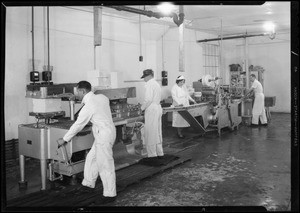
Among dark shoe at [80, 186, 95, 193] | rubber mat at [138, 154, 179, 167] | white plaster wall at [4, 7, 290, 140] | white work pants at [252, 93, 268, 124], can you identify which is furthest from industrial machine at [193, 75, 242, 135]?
dark shoe at [80, 186, 95, 193]

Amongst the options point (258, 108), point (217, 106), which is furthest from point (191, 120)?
point (258, 108)

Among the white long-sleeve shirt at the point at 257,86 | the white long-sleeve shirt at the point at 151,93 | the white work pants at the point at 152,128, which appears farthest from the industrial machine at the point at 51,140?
the white long-sleeve shirt at the point at 257,86

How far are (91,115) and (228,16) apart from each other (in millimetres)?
6427

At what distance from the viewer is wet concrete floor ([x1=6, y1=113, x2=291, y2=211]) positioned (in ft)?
13.9

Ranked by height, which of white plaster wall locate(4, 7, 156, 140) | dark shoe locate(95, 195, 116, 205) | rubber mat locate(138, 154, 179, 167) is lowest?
dark shoe locate(95, 195, 116, 205)

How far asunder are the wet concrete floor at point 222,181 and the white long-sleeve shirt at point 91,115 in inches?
42.2

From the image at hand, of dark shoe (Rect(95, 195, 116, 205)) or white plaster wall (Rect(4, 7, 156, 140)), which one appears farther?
white plaster wall (Rect(4, 7, 156, 140))

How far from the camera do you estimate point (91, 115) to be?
4270mm

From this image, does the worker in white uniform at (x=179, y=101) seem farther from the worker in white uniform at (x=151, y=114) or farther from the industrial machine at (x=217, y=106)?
the worker in white uniform at (x=151, y=114)

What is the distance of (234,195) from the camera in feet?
14.5

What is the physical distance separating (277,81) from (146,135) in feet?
30.9

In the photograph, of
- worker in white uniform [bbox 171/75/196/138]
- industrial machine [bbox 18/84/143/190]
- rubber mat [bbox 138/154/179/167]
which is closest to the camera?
industrial machine [bbox 18/84/143/190]

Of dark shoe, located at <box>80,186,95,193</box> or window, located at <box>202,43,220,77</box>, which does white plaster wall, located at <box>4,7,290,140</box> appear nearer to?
window, located at <box>202,43,220,77</box>

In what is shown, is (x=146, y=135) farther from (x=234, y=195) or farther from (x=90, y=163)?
(x=234, y=195)
